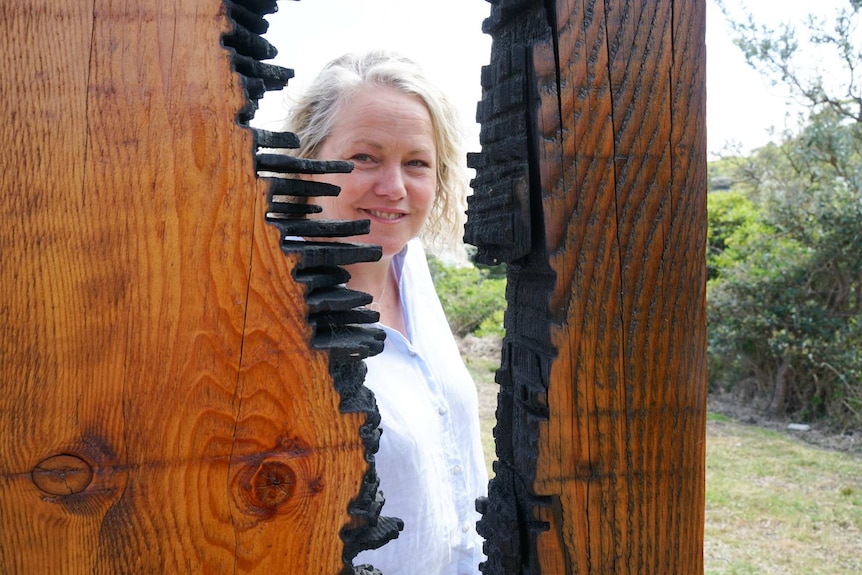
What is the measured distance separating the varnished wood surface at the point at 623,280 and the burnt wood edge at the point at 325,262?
0.84ft

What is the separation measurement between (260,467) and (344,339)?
7.6 inches

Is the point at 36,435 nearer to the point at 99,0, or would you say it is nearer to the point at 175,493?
the point at 175,493

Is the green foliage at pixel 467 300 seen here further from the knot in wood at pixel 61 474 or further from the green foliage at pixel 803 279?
the knot in wood at pixel 61 474

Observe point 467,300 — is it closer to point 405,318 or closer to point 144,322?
point 405,318

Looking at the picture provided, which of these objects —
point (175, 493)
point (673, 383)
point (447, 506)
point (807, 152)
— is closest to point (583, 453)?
point (673, 383)

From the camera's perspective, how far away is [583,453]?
1062 millimetres

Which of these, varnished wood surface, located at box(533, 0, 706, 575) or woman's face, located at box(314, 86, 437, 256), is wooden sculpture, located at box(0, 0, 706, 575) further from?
woman's face, located at box(314, 86, 437, 256)

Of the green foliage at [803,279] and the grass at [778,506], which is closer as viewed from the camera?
the grass at [778,506]

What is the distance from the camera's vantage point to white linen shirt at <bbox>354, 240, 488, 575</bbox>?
78.8 inches

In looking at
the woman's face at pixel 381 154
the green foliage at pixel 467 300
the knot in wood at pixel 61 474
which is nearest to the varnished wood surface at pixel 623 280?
the knot in wood at pixel 61 474

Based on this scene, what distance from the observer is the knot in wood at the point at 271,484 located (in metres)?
0.93

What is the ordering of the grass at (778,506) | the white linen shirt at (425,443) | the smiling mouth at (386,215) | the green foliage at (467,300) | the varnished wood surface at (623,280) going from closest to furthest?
the varnished wood surface at (623,280), the white linen shirt at (425,443), the smiling mouth at (386,215), the grass at (778,506), the green foliage at (467,300)

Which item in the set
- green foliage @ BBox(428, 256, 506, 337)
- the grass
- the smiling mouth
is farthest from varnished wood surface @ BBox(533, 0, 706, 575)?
green foliage @ BBox(428, 256, 506, 337)

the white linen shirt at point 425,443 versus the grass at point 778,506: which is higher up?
the white linen shirt at point 425,443
